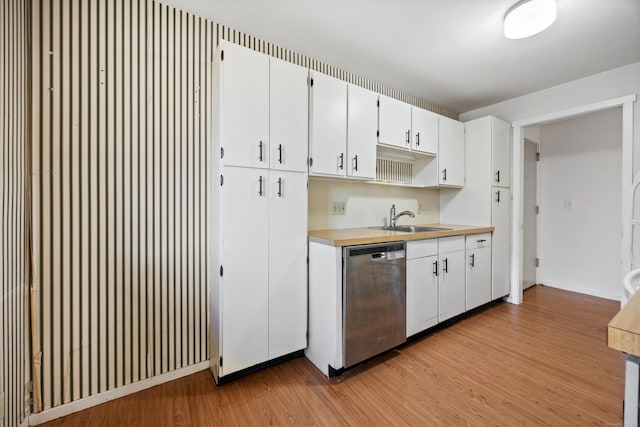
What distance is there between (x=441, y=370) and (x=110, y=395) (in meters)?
2.19

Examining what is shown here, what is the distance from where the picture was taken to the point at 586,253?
3617mm

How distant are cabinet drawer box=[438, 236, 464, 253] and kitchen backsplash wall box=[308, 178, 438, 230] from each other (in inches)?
27.3

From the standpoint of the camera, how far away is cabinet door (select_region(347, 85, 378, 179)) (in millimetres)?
2301

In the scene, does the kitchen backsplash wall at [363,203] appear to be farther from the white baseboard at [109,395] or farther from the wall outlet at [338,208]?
the white baseboard at [109,395]

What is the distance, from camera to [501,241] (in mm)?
3221

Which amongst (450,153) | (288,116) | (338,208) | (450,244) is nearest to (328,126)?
(288,116)

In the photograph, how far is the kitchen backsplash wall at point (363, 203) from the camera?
2.51 m

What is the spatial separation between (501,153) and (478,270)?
147 centimetres

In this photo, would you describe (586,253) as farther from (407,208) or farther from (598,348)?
(407,208)

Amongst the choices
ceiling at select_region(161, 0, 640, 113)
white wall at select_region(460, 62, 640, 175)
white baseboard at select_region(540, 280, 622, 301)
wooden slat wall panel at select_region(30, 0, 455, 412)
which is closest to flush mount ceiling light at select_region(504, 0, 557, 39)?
ceiling at select_region(161, 0, 640, 113)

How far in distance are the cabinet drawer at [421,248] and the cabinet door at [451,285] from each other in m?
0.15

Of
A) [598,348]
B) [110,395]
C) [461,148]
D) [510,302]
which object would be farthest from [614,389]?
[110,395]

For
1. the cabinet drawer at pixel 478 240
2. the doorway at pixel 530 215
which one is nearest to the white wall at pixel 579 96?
the doorway at pixel 530 215

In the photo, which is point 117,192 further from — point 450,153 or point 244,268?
point 450,153
